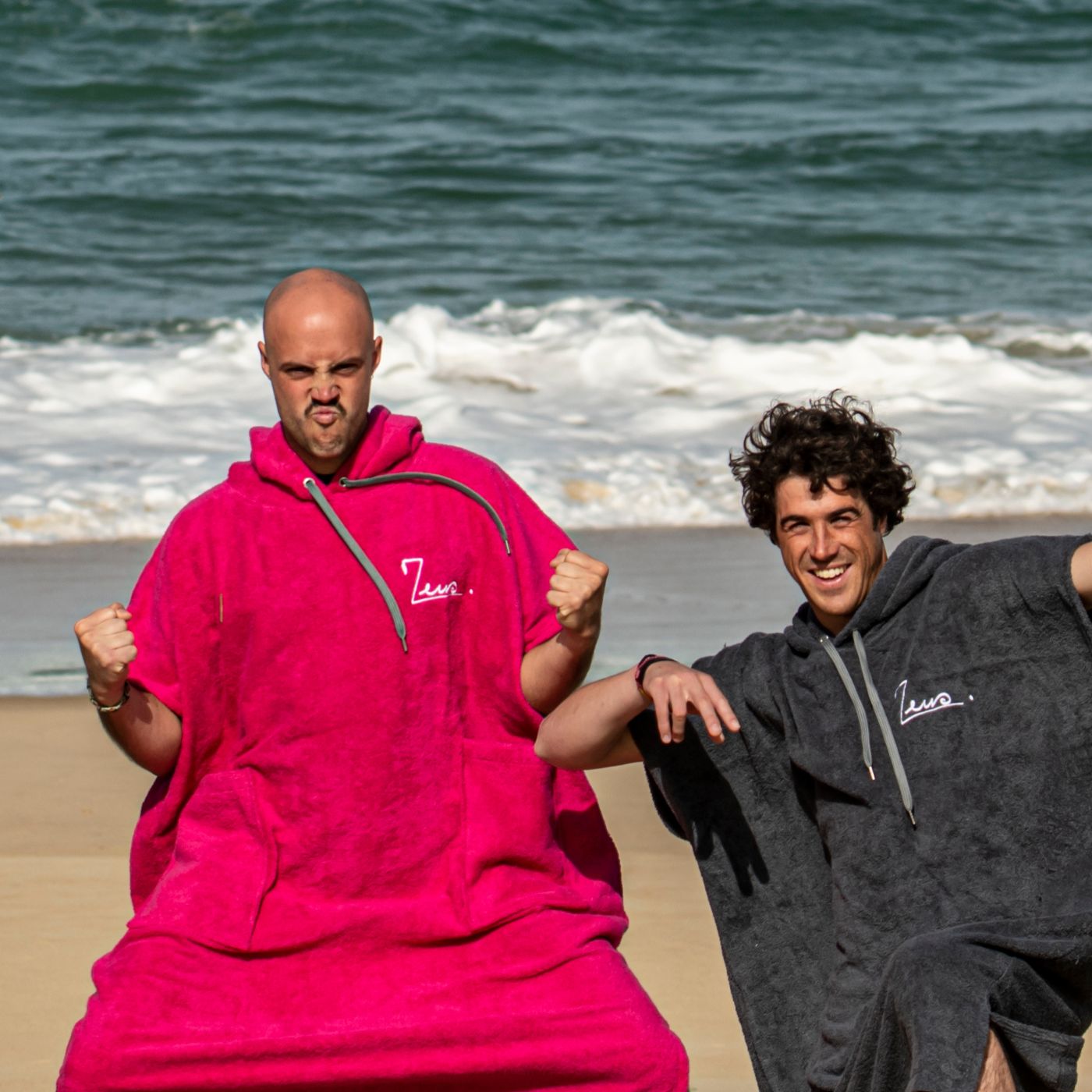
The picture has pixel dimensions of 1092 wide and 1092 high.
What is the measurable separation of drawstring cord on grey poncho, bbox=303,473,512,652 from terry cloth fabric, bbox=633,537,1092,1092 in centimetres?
51

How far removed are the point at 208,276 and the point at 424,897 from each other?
1063 centimetres

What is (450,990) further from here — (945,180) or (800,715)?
(945,180)

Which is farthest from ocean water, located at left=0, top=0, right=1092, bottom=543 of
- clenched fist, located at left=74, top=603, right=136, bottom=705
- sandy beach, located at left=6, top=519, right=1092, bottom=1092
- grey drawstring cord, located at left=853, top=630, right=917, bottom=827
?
grey drawstring cord, located at left=853, top=630, right=917, bottom=827

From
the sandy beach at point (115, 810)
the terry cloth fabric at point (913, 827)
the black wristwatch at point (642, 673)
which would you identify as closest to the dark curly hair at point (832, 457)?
the terry cloth fabric at point (913, 827)

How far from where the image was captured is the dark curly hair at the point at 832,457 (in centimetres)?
Result: 320

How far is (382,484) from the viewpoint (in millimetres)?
3592

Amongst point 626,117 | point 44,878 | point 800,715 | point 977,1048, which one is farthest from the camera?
point 626,117

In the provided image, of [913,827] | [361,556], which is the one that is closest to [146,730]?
[361,556]

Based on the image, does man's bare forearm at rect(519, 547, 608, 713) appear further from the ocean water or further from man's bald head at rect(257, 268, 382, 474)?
the ocean water

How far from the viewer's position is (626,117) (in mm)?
17656

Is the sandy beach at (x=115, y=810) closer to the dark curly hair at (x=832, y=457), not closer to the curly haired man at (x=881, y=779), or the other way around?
the curly haired man at (x=881, y=779)

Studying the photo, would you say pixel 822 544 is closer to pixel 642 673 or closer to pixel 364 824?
pixel 642 673

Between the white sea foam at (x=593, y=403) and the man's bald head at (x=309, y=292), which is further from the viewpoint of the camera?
the white sea foam at (x=593, y=403)

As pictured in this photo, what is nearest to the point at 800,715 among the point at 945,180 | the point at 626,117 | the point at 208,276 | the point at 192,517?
the point at 192,517
